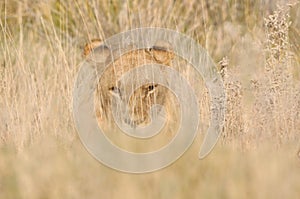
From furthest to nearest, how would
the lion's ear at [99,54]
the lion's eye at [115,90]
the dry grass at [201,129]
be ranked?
1. the lion's ear at [99,54]
2. the lion's eye at [115,90]
3. the dry grass at [201,129]

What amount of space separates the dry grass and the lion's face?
265 mm

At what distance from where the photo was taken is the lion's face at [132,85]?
4824mm

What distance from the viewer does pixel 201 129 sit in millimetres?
Result: 4164

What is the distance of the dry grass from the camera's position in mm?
2885

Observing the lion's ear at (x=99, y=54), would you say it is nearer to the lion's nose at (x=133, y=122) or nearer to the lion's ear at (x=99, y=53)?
the lion's ear at (x=99, y=53)

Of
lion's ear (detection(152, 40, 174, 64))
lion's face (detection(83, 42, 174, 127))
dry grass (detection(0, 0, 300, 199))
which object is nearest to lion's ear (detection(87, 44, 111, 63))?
lion's face (detection(83, 42, 174, 127))

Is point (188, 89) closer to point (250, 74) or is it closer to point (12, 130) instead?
point (250, 74)

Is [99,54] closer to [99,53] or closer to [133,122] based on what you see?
[99,53]

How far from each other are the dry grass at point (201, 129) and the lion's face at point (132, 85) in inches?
10.4

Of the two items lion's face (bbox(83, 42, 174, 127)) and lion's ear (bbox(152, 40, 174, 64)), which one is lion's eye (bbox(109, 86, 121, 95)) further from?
lion's ear (bbox(152, 40, 174, 64))


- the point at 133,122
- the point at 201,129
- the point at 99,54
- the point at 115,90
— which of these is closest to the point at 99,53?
the point at 99,54

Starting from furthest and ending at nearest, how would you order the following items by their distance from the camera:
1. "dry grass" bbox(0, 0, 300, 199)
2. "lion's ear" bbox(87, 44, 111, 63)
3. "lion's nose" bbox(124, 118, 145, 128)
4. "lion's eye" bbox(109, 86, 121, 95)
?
1. "lion's ear" bbox(87, 44, 111, 63)
2. "lion's eye" bbox(109, 86, 121, 95)
3. "lion's nose" bbox(124, 118, 145, 128)
4. "dry grass" bbox(0, 0, 300, 199)

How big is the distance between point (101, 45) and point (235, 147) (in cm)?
194

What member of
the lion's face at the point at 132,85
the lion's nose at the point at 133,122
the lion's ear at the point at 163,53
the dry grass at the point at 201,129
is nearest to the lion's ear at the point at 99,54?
the lion's face at the point at 132,85
